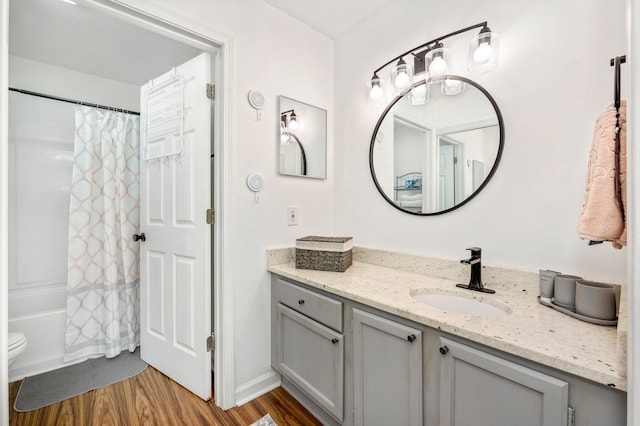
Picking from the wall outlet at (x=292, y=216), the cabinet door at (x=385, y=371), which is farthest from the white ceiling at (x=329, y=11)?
the cabinet door at (x=385, y=371)

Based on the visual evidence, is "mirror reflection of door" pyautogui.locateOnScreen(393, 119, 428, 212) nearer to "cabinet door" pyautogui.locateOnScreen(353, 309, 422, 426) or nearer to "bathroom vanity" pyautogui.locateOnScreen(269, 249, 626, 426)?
"bathroom vanity" pyautogui.locateOnScreen(269, 249, 626, 426)

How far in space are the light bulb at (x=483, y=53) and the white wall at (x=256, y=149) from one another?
1.07 metres

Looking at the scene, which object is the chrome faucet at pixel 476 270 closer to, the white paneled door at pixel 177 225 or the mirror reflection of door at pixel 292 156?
the mirror reflection of door at pixel 292 156

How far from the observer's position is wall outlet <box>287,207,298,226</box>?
1920 millimetres

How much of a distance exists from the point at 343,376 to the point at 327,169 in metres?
1.36

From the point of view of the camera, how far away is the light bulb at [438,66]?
1480 mm

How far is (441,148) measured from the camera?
5.21 feet

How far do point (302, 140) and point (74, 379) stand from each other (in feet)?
7.30

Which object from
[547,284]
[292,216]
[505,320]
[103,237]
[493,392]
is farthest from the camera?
[103,237]

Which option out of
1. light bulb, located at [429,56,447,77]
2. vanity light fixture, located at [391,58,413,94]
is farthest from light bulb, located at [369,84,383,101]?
light bulb, located at [429,56,447,77]

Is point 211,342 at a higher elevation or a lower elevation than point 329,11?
lower

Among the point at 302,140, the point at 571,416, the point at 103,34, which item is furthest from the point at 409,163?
the point at 103,34

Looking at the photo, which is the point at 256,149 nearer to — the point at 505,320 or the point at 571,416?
the point at 505,320

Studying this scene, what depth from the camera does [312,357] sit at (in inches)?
59.5
